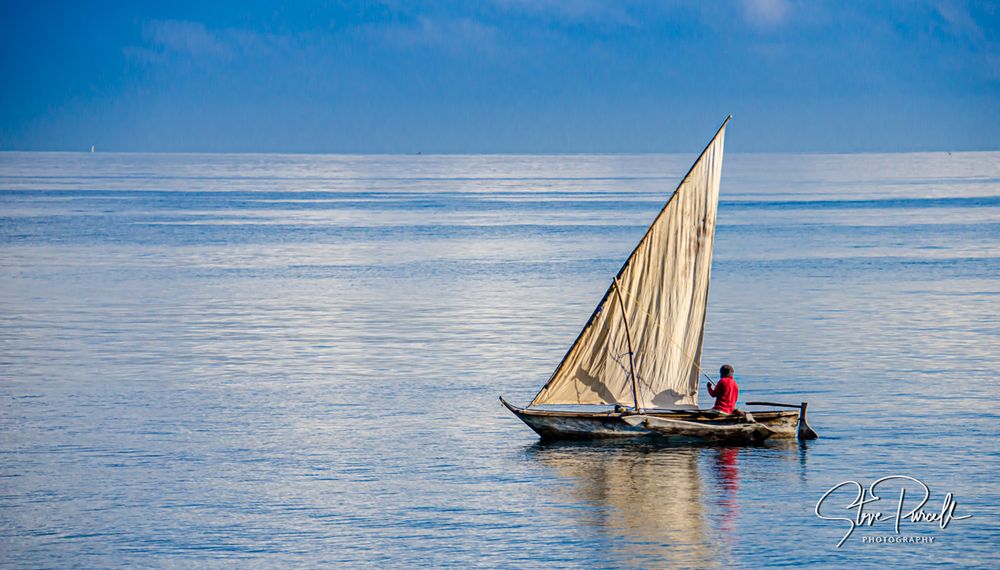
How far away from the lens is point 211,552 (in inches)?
942

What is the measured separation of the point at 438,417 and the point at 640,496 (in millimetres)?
8996

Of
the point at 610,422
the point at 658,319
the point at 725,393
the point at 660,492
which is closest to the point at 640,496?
the point at 660,492

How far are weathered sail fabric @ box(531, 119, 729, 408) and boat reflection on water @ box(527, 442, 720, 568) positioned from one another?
55.0 inches

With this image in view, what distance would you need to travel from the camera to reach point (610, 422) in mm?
31141

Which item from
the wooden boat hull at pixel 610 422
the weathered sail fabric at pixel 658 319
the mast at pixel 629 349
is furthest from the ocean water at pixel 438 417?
the weathered sail fabric at pixel 658 319

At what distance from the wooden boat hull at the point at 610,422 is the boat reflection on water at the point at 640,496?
0.27 m

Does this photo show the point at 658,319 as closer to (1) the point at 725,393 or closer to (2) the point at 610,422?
(1) the point at 725,393

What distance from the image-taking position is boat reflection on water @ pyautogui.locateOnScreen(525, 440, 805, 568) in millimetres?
23984

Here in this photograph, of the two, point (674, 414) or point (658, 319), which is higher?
point (658, 319)

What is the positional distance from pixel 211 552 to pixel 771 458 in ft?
41.2

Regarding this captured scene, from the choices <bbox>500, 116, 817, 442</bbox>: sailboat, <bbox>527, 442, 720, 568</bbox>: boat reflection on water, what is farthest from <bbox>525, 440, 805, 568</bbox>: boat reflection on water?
<bbox>500, 116, 817, 442</bbox>: sailboat

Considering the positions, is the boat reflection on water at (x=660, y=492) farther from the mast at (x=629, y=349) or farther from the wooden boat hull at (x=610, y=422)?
the mast at (x=629, y=349)

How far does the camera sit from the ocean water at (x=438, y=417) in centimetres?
2467

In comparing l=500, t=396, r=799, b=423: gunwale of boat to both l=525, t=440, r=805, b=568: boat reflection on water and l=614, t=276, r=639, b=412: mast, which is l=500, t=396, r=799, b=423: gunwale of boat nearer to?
l=614, t=276, r=639, b=412: mast
